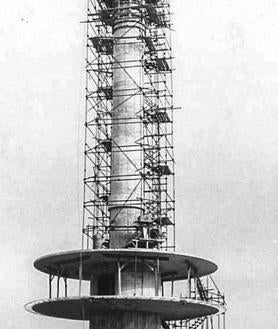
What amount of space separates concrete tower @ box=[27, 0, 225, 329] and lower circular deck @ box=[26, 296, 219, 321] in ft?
0.21

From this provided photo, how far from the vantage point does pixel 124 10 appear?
5844 cm

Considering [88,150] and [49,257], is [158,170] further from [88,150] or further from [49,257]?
[49,257]

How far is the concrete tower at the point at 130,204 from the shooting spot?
49406 mm

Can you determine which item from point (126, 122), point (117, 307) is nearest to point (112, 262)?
point (117, 307)

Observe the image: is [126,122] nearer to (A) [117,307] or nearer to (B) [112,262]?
(B) [112,262]

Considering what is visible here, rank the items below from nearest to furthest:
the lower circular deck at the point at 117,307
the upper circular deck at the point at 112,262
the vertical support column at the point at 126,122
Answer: the lower circular deck at the point at 117,307, the upper circular deck at the point at 112,262, the vertical support column at the point at 126,122

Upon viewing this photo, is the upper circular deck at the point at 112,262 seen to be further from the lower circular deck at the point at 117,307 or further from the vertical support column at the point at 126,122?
the vertical support column at the point at 126,122

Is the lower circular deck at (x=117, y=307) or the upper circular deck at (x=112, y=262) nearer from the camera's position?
the lower circular deck at (x=117, y=307)

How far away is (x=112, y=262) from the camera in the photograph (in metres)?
50.3

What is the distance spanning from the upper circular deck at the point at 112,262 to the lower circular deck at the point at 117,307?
232 cm

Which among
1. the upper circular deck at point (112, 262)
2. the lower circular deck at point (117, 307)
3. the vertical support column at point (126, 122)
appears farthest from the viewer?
the vertical support column at point (126, 122)

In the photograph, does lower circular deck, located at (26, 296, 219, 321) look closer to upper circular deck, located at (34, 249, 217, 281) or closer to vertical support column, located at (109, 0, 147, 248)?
upper circular deck, located at (34, 249, 217, 281)

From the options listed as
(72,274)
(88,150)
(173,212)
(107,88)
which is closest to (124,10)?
(107,88)

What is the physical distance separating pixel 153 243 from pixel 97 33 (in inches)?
714
